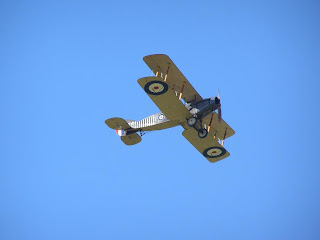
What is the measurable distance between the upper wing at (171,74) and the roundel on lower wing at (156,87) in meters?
0.89

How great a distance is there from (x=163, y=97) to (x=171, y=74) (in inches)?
54.4

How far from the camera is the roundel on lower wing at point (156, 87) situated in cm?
2462

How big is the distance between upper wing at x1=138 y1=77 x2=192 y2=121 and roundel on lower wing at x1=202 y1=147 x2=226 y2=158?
3.43m

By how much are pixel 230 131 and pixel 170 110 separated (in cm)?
499

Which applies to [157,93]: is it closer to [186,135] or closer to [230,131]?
[186,135]

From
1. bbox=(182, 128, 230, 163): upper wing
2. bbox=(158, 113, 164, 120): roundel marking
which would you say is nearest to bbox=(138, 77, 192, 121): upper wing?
bbox=(158, 113, 164, 120): roundel marking

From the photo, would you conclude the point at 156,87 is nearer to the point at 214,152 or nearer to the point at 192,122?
the point at 192,122

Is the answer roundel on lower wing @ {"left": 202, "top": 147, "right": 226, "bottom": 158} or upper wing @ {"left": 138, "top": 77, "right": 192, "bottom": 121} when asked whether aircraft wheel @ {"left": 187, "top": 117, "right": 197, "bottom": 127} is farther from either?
roundel on lower wing @ {"left": 202, "top": 147, "right": 226, "bottom": 158}

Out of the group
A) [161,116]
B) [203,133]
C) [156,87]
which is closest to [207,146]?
[203,133]

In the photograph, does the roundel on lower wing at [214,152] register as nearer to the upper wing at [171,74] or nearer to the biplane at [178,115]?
the biplane at [178,115]

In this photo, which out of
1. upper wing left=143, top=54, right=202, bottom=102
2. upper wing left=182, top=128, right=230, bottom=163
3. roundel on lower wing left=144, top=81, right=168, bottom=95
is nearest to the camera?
roundel on lower wing left=144, top=81, right=168, bottom=95

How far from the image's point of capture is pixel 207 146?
28562mm

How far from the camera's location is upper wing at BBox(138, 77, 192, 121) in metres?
24.6

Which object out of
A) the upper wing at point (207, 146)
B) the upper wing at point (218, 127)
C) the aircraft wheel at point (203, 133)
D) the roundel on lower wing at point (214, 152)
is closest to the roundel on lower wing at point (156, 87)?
the upper wing at point (207, 146)
